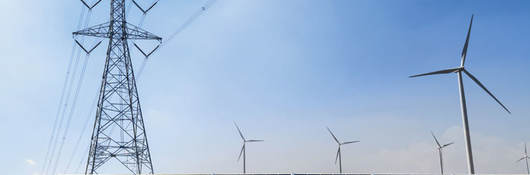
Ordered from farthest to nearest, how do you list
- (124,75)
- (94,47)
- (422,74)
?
(94,47)
(124,75)
(422,74)

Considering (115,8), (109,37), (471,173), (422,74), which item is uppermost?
(115,8)

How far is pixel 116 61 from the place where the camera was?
51.9 meters

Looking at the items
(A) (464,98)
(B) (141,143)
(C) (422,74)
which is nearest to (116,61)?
(B) (141,143)

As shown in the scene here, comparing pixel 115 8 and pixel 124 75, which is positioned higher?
pixel 115 8

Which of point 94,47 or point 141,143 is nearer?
point 141,143

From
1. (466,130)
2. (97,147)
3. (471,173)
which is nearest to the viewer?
(471,173)

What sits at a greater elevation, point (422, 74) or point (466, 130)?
point (422, 74)

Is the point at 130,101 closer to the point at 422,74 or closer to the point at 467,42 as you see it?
the point at 422,74

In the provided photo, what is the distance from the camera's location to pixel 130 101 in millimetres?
49875

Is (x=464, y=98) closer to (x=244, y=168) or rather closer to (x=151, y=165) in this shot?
(x=151, y=165)

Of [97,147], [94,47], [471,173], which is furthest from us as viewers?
[94,47]

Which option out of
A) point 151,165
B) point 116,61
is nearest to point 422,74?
point 151,165

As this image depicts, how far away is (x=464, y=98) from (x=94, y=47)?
44.3 meters

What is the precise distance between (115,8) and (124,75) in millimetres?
9246
